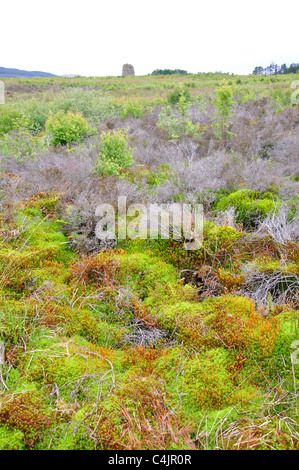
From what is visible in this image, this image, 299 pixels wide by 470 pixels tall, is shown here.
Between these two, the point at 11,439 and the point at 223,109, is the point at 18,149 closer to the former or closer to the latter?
the point at 223,109

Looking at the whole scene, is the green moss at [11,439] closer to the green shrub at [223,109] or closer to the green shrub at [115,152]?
the green shrub at [115,152]

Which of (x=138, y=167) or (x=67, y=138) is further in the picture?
(x=67, y=138)

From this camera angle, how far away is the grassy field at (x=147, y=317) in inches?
78.4

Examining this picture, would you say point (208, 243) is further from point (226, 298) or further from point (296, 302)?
point (296, 302)

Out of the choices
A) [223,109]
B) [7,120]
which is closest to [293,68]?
[223,109]

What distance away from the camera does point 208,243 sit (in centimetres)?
391

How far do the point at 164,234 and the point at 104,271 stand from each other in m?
1.06

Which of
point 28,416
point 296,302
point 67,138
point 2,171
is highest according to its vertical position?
point 67,138

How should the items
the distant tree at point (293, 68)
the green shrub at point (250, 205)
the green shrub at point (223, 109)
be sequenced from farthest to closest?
A: the distant tree at point (293, 68) < the green shrub at point (223, 109) < the green shrub at point (250, 205)

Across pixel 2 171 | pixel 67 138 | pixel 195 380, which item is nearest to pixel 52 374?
pixel 195 380

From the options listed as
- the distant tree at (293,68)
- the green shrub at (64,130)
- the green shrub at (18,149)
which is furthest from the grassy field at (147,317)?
the distant tree at (293,68)

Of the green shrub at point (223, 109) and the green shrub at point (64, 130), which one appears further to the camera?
the green shrub at point (223, 109)

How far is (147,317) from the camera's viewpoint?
296cm

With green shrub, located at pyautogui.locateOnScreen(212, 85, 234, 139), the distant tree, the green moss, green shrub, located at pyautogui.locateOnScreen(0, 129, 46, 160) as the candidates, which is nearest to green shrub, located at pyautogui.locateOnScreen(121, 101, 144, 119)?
green shrub, located at pyautogui.locateOnScreen(212, 85, 234, 139)
